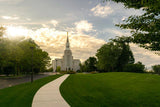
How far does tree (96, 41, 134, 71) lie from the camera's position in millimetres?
54812

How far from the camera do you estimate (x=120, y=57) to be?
58531 mm

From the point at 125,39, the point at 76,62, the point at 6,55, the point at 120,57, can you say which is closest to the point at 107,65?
the point at 120,57

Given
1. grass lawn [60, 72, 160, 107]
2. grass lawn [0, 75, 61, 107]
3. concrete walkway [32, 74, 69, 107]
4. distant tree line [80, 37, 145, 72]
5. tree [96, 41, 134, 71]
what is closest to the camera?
concrete walkway [32, 74, 69, 107]

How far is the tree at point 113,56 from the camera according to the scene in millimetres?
54812

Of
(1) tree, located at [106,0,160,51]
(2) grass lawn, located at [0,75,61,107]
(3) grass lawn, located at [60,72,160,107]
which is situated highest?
(1) tree, located at [106,0,160,51]

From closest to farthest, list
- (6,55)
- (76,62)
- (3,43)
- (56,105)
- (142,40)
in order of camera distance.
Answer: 1. (56,105)
2. (142,40)
3. (3,43)
4. (6,55)
5. (76,62)

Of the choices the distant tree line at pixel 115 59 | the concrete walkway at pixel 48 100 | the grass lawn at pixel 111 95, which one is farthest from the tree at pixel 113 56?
the concrete walkway at pixel 48 100

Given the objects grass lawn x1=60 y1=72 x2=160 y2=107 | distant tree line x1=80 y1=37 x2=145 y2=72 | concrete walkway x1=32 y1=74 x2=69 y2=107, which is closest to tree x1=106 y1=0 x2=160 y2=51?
grass lawn x1=60 y1=72 x2=160 y2=107

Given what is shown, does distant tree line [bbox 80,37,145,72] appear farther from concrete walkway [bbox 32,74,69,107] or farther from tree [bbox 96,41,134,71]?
concrete walkway [bbox 32,74,69,107]

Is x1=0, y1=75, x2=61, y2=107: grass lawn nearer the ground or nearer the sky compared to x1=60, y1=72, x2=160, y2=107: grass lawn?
nearer the sky

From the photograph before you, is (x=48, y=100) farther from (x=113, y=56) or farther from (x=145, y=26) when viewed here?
(x=113, y=56)

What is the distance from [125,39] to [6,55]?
30200 millimetres

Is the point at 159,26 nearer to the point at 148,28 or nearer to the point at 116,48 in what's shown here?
the point at 148,28

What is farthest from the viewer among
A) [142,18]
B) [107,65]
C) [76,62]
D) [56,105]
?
[76,62]
